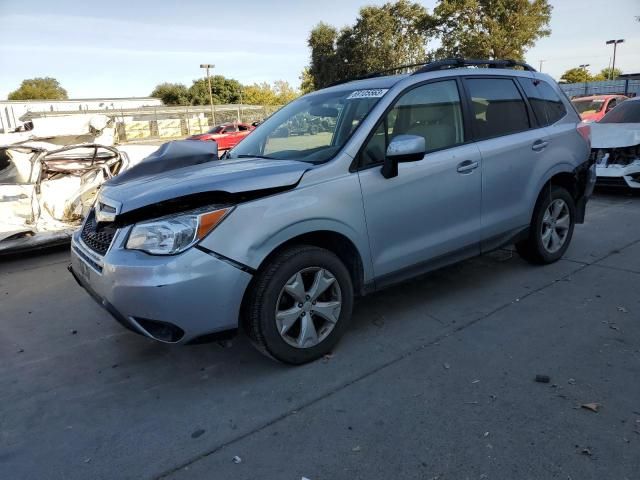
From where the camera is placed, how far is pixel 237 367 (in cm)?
328

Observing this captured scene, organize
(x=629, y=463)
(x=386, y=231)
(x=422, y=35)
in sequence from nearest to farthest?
(x=629, y=463)
(x=386, y=231)
(x=422, y=35)

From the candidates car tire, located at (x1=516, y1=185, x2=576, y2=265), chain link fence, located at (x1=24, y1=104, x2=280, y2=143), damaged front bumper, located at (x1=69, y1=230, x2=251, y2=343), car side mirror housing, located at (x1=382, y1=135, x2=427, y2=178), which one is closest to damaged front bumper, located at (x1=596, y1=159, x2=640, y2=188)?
car tire, located at (x1=516, y1=185, x2=576, y2=265)

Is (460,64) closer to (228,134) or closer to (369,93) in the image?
(369,93)

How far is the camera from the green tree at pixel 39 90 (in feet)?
259

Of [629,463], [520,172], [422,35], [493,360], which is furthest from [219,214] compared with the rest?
[422,35]

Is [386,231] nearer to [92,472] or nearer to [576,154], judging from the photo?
[92,472]

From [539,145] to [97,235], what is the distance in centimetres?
367

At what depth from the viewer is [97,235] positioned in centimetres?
318

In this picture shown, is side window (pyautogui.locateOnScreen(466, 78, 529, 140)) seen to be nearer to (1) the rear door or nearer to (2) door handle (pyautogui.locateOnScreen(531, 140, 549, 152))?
(1) the rear door

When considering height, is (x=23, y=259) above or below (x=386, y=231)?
below

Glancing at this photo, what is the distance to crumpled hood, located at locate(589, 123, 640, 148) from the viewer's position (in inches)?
304

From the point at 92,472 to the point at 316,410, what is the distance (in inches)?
45.5

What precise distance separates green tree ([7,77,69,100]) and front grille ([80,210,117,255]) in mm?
85045

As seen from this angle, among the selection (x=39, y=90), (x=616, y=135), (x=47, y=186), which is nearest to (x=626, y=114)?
(x=616, y=135)
